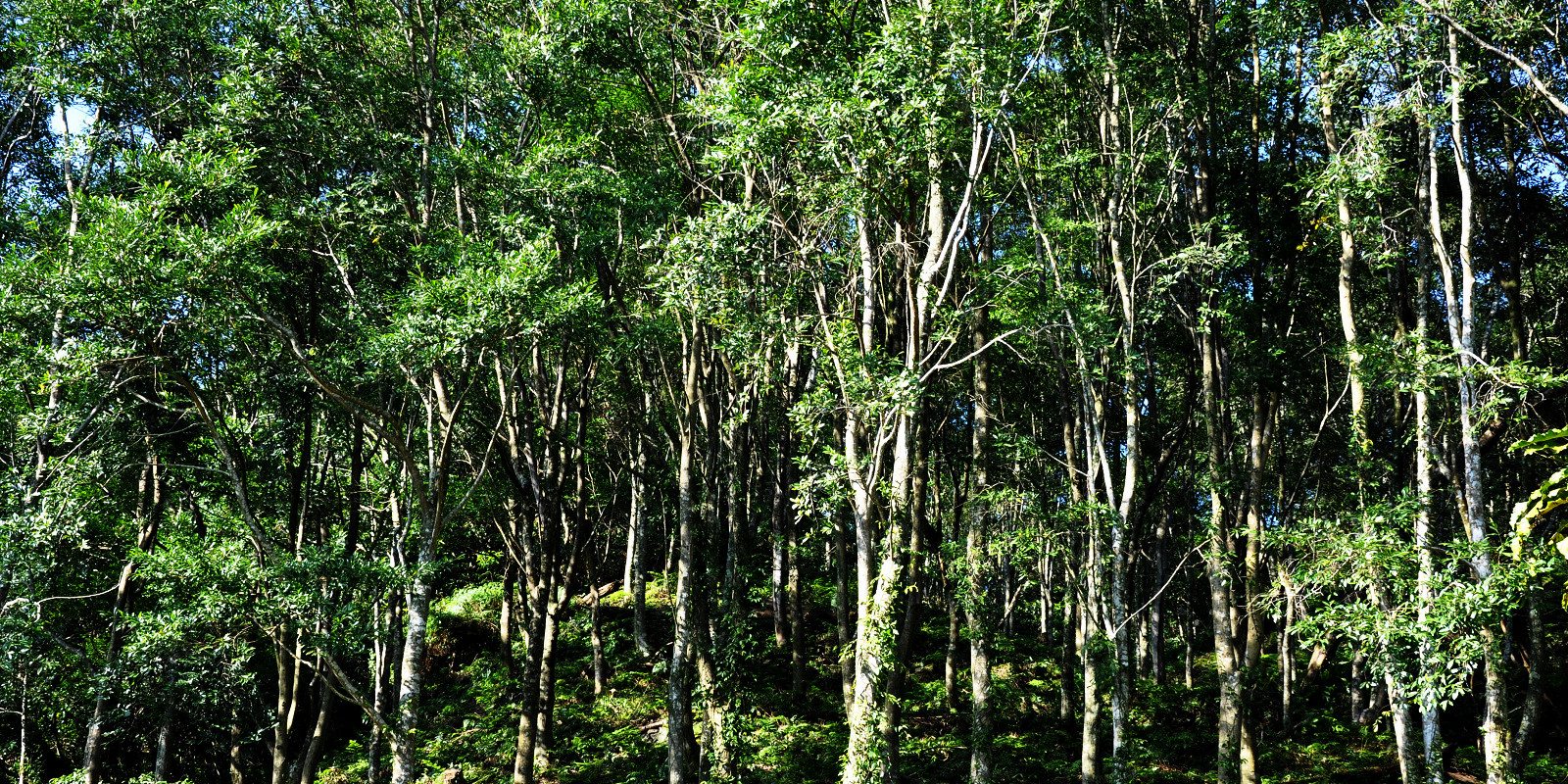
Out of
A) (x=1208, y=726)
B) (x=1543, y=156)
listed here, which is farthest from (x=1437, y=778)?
(x=1543, y=156)

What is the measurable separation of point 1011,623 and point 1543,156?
61.7 ft

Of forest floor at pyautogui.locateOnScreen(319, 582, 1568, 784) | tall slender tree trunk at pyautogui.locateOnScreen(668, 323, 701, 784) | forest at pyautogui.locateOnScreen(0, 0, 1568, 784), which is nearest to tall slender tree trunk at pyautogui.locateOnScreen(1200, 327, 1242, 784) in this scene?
forest at pyautogui.locateOnScreen(0, 0, 1568, 784)

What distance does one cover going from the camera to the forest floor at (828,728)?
16.9 meters

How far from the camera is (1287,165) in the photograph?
14.9 metres

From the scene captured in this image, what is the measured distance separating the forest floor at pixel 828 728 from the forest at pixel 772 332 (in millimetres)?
152

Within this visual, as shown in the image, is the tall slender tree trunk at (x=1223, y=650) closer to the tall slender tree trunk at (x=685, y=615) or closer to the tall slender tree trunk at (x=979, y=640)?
the tall slender tree trunk at (x=979, y=640)

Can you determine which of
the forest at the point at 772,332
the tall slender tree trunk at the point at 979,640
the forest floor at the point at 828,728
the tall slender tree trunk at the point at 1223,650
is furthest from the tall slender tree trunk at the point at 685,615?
the tall slender tree trunk at the point at 1223,650

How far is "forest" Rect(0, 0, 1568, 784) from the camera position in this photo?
37.1ft

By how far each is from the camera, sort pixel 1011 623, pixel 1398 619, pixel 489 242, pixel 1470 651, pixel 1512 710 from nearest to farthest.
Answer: pixel 1470 651 → pixel 1398 619 → pixel 489 242 → pixel 1512 710 → pixel 1011 623

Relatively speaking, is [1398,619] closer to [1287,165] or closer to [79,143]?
[1287,165]

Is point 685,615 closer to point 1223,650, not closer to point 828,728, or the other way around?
point 828,728

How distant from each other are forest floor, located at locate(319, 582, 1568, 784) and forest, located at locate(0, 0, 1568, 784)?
15cm

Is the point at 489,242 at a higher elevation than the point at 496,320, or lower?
higher

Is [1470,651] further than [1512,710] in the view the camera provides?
No
